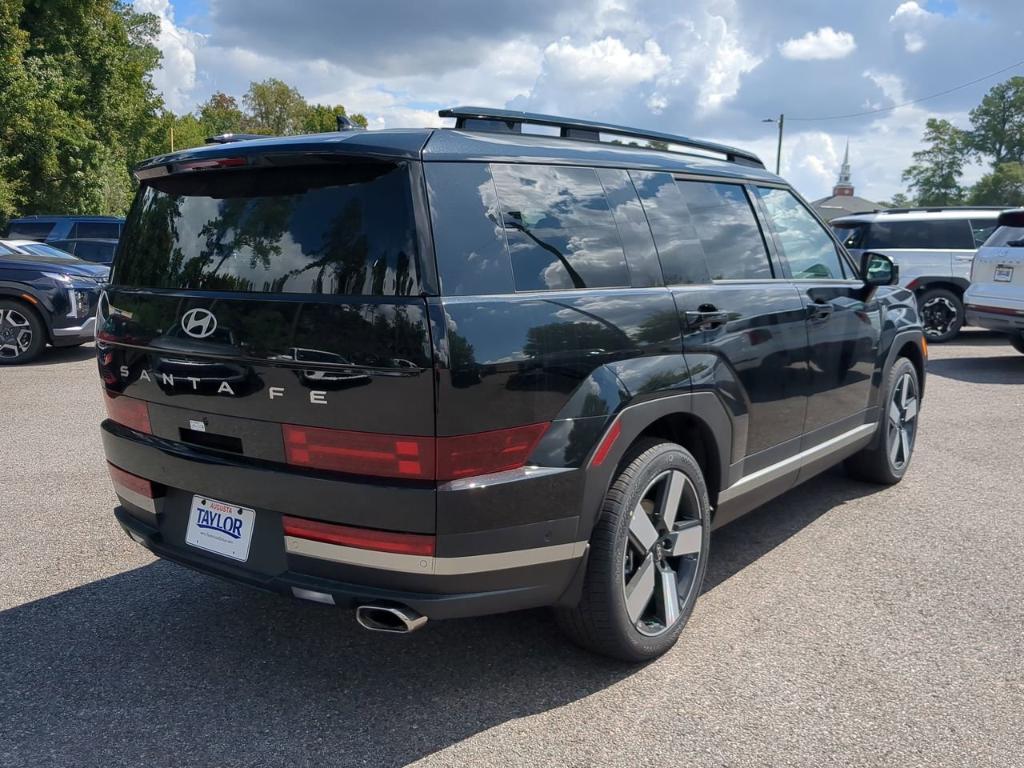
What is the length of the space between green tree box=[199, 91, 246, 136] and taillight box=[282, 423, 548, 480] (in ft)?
321

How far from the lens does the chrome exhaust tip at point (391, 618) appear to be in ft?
8.59

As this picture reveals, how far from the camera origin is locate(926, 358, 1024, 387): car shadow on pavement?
983cm

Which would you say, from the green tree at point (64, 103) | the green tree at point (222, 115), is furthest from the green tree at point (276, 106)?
the green tree at point (64, 103)

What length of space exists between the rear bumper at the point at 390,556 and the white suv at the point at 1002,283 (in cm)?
942

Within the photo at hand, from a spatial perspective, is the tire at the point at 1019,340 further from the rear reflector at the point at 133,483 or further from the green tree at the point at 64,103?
the green tree at the point at 64,103

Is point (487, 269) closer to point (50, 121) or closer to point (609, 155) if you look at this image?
Answer: point (609, 155)

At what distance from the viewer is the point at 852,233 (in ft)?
43.3

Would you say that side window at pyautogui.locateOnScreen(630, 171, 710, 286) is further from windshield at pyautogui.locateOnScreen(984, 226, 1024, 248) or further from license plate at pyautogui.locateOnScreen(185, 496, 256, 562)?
windshield at pyautogui.locateOnScreen(984, 226, 1024, 248)

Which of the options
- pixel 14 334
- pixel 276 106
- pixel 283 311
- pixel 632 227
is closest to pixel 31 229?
pixel 14 334

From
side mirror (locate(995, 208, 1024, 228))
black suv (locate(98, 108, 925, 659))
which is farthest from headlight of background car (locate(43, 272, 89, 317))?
side mirror (locate(995, 208, 1024, 228))

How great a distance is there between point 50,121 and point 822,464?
1048 inches

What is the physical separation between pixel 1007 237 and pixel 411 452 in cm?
1044

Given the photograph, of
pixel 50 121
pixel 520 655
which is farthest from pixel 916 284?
pixel 50 121

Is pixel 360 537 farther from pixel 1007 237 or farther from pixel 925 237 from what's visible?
pixel 925 237
